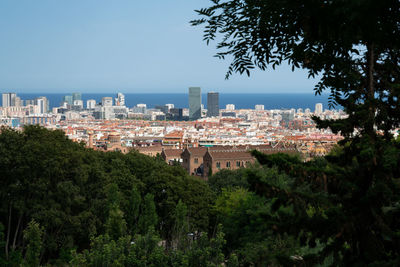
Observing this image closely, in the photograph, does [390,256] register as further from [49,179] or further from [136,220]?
[136,220]

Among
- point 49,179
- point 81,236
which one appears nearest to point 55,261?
point 81,236

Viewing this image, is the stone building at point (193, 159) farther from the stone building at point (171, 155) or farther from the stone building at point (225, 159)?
A: the stone building at point (171, 155)

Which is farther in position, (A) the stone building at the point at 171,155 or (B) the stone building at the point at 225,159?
(A) the stone building at the point at 171,155

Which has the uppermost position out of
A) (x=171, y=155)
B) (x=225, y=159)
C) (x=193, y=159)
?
(x=225, y=159)

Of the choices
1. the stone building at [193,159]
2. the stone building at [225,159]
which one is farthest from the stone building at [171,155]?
the stone building at [225,159]

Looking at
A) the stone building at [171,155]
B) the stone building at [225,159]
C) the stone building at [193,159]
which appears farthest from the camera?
the stone building at [171,155]

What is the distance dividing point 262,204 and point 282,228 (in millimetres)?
13064

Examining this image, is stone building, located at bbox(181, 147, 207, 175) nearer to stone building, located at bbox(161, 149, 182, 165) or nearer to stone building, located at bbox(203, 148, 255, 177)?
stone building, located at bbox(203, 148, 255, 177)

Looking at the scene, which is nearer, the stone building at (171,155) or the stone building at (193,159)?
the stone building at (193,159)

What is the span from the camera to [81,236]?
18.6 m

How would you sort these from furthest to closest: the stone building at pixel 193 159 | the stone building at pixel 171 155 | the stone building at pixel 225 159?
the stone building at pixel 171 155
the stone building at pixel 193 159
the stone building at pixel 225 159

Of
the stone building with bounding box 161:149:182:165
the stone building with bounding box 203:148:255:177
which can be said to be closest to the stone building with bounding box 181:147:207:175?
the stone building with bounding box 203:148:255:177

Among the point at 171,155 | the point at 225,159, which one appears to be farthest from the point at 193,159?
the point at 171,155

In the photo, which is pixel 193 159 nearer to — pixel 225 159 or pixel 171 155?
pixel 225 159
